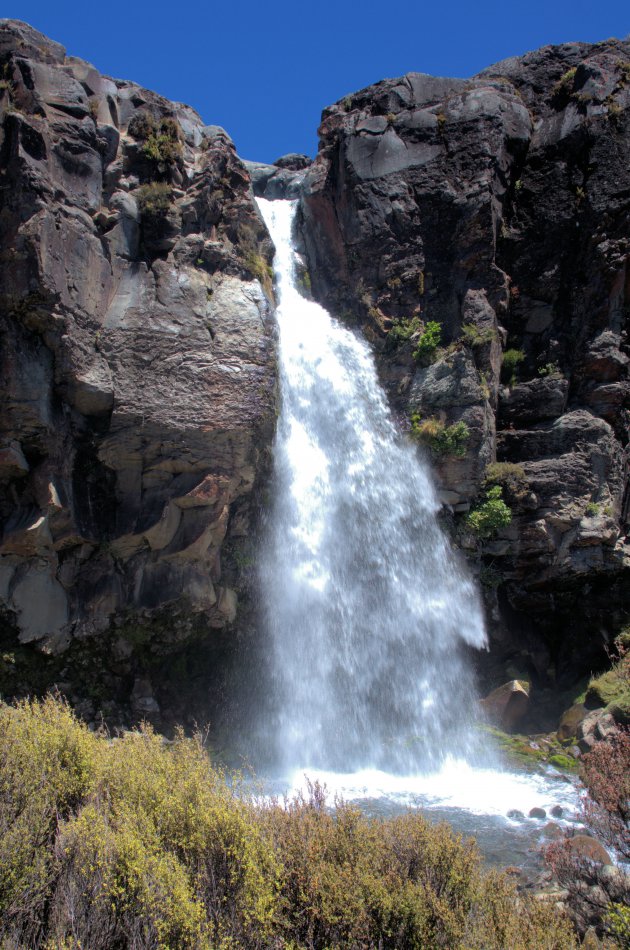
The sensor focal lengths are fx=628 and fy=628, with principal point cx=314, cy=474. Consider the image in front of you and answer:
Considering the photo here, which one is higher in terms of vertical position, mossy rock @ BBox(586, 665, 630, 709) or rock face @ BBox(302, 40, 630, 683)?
rock face @ BBox(302, 40, 630, 683)

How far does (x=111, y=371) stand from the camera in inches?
619

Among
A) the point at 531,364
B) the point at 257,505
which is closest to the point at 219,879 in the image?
the point at 257,505

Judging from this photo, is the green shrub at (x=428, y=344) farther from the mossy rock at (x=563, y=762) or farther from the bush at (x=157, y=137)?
the mossy rock at (x=563, y=762)

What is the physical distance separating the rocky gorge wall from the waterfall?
1027 millimetres

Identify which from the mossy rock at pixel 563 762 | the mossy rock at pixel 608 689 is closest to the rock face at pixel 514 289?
the mossy rock at pixel 608 689

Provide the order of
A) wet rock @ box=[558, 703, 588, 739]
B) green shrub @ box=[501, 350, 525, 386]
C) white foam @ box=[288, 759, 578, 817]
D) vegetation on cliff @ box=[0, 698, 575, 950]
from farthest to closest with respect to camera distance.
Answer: green shrub @ box=[501, 350, 525, 386] < wet rock @ box=[558, 703, 588, 739] < white foam @ box=[288, 759, 578, 817] < vegetation on cliff @ box=[0, 698, 575, 950]

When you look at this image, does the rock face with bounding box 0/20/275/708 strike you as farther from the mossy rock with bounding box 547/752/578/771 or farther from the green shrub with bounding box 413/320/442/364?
the mossy rock with bounding box 547/752/578/771

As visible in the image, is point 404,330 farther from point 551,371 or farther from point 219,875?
point 219,875

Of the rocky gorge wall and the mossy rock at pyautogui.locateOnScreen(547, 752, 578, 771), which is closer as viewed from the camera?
the rocky gorge wall

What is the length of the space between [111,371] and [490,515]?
11921mm

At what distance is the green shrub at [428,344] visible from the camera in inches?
822

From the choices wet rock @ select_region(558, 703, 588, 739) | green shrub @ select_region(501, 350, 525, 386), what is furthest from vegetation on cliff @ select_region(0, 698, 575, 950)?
green shrub @ select_region(501, 350, 525, 386)

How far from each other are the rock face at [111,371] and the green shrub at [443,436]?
5.26 m

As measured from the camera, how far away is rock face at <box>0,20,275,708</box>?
14.7 m
